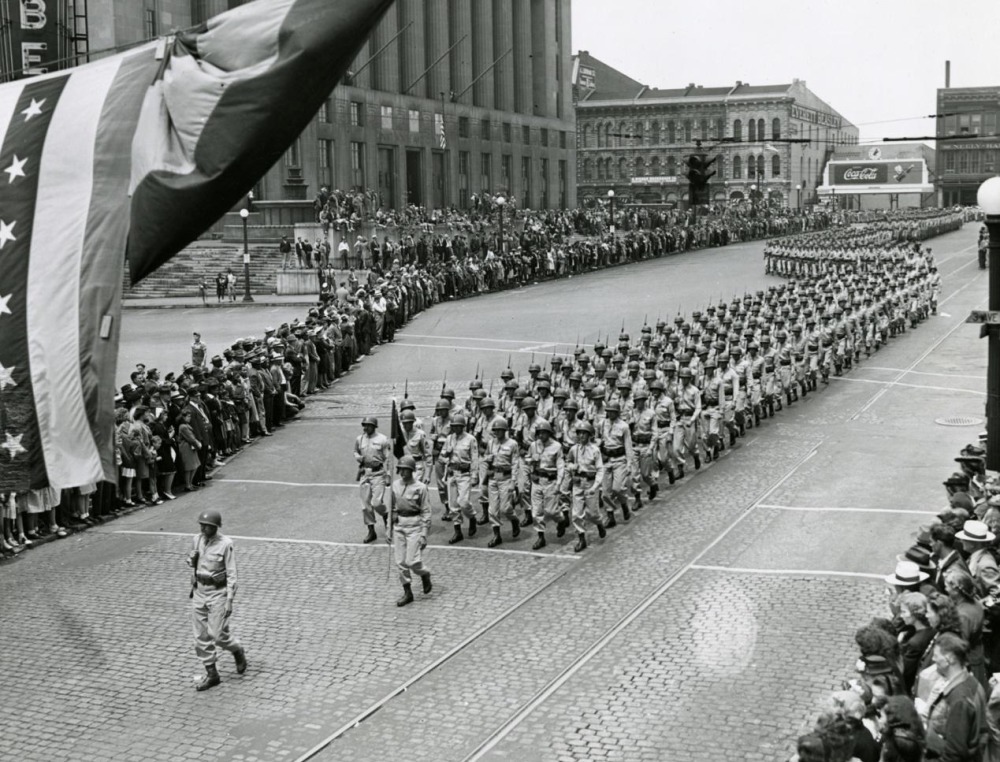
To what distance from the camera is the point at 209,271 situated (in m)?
49.1

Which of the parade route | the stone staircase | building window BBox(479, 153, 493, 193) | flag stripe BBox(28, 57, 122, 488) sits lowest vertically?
the parade route

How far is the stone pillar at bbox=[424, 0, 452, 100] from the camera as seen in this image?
7481cm

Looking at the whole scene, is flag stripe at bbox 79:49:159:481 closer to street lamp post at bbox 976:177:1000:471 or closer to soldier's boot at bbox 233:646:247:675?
soldier's boot at bbox 233:646:247:675

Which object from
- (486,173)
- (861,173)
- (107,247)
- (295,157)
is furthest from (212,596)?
(861,173)

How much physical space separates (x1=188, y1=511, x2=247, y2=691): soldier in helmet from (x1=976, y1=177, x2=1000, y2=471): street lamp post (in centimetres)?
726

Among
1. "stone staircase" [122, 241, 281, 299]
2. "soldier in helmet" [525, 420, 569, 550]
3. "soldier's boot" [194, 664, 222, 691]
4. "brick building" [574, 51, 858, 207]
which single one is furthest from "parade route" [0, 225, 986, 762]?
"brick building" [574, 51, 858, 207]

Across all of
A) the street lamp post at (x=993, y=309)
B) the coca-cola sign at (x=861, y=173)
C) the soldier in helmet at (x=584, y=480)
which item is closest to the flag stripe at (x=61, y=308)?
the street lamp post at (x=993, y=309)

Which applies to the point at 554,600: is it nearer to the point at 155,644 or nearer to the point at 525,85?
the point at 155,644

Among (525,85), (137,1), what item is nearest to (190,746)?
(137,1)

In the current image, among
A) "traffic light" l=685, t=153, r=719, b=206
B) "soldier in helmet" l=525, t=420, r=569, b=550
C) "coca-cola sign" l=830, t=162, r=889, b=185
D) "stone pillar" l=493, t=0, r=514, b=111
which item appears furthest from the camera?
"coca-cola sign" l=830, t=162, r=889, b=185

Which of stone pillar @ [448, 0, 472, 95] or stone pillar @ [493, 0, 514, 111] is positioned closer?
stone pillar @ [448, 0, 472, 95]

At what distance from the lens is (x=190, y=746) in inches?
378

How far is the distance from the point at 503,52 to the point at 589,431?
7251 centimetres

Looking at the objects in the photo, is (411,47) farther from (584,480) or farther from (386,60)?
(584,480)
